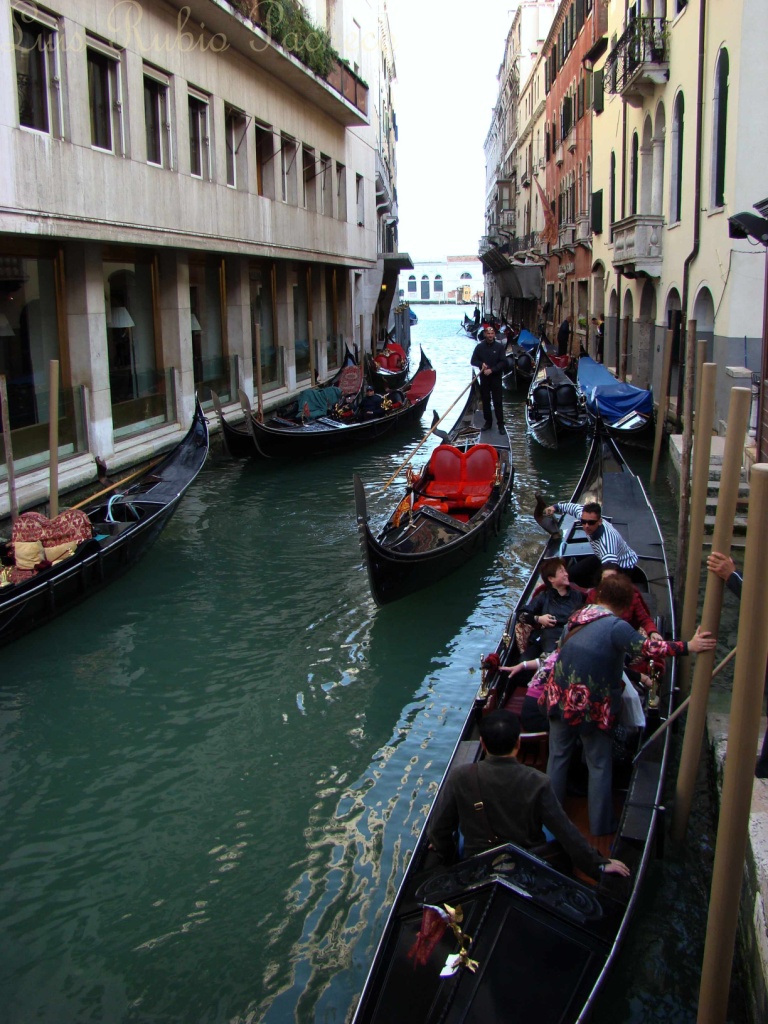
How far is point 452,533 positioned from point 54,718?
10.7 feet

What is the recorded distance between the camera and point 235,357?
1393 cm

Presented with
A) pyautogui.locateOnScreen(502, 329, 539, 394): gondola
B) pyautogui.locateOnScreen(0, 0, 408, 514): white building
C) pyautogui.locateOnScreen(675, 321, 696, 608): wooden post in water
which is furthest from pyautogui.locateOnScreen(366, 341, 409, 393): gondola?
pyautogui.locateOnScreen(675, 321, 696, 608): wooden post in water

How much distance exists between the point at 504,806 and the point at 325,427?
10412 mm

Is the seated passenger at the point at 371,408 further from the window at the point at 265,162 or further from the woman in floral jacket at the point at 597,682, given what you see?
the woman in floral jacket at the point at 597,682

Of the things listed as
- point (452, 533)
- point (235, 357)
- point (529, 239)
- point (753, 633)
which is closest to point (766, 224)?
point (452, 533)

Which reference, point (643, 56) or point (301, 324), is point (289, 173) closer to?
point (301, 324)

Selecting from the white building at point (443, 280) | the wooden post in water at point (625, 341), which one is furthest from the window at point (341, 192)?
the white building at point (443, 280)

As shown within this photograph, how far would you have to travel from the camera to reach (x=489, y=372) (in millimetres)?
11086

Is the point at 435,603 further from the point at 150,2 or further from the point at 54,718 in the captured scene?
the point at 150,2

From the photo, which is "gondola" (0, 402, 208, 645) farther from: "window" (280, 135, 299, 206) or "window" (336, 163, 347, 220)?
"window" (336, 163, 347, 220)

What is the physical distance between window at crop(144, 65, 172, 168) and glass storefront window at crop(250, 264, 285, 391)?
14.3ft

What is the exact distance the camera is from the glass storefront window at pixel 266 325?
1554 cm

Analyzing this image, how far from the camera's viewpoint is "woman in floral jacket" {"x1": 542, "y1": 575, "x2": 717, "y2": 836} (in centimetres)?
333

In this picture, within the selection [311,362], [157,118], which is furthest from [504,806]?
[311,362]
